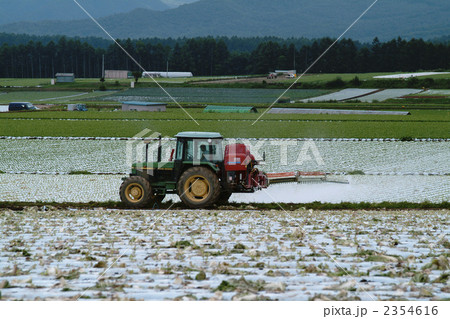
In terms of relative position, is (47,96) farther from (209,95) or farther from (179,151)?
(179,151)

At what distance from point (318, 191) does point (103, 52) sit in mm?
156039

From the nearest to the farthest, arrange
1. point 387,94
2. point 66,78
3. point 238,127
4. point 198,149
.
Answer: point 198,149, point 238,127, point 387,94, point 66,78

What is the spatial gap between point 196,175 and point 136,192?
1899mm

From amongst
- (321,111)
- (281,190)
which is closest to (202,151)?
(281,190)

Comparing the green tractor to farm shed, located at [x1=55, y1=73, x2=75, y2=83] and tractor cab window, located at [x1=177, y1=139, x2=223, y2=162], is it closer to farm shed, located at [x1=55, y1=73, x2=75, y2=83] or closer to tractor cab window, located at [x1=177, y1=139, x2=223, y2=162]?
tractor cab window, located at [x1=177, y1=139, x2=223, y2=162]

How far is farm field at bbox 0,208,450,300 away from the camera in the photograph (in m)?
6.99

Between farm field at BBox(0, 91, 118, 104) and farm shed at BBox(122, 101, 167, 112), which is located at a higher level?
farm field at BBox(0, 91, 118, 104)

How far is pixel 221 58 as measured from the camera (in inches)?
6462

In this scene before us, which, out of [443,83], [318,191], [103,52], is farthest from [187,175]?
[103,52]

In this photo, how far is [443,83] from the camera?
113 metres

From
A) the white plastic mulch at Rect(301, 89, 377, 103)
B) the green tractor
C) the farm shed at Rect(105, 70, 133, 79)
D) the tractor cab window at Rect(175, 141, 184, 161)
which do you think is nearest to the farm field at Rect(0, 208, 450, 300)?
the green tractor

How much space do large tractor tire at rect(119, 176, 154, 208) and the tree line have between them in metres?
134

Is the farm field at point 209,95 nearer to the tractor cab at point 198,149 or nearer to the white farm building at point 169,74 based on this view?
the white farm building at point 169,74

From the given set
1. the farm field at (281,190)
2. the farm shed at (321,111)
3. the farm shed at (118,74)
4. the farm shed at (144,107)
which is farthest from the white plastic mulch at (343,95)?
the farm field at (281,190)
